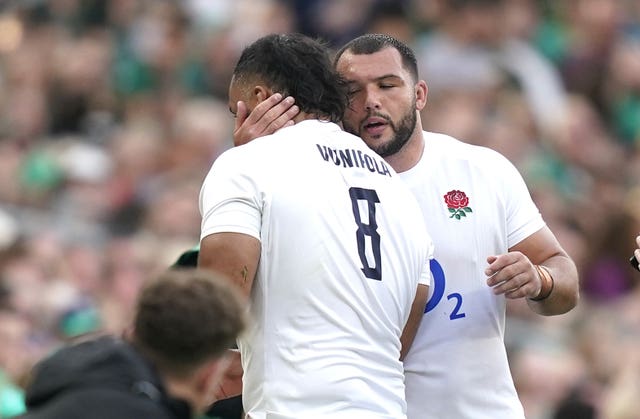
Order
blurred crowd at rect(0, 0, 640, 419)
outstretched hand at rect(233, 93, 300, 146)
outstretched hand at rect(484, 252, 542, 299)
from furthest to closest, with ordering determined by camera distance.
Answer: blurred crowd at rect(0, 0, 640, 419) < outstretched hand at rect(484, 252, 542, 299) < outstretched hand at rect(233, 93, 300, 146)

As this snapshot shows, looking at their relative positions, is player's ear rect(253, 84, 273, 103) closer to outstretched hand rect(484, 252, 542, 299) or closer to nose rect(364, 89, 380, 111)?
nose rect(364, 89, 380, 111)

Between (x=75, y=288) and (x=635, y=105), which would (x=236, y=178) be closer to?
(x=75, y=288)

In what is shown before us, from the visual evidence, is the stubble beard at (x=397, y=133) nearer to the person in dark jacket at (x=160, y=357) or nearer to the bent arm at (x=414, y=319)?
the bent arm at (x=414, y=319)

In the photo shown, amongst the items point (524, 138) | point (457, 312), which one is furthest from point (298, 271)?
point (524, 138)

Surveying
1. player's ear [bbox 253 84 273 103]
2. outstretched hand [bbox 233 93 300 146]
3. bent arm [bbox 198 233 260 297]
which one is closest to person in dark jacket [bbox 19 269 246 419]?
bent arm [bbox 198 233 260 297]

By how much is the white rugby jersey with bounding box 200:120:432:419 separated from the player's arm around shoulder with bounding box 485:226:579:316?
0.42m

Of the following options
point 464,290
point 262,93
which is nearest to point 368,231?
point 262,93

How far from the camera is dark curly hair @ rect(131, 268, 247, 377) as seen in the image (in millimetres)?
4004

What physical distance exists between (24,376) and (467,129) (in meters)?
4.23

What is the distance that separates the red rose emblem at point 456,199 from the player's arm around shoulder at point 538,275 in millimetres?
253

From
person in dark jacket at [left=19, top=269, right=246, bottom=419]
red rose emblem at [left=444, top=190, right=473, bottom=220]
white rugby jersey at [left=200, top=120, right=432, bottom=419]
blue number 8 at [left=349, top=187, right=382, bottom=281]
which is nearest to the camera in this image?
person in dark jacket at [left=19, top=269, right=246, bottom=419]

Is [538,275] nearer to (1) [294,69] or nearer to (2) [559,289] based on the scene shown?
(2) [559,289]

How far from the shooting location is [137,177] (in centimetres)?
1223

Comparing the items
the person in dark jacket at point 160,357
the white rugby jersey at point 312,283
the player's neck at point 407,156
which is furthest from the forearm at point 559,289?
the person in dark jacket at point 160,357
